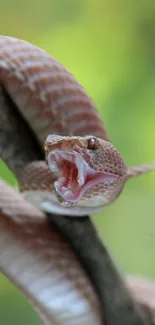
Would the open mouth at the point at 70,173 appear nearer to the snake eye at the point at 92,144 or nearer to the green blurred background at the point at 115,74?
the snake eye at the point at 92,144

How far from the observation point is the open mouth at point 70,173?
36 centimetres

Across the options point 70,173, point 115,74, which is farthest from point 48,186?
point 115,74

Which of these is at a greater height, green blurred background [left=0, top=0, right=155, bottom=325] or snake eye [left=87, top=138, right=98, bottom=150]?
snake eye [left=87, top=138, right=98, bottom=150]

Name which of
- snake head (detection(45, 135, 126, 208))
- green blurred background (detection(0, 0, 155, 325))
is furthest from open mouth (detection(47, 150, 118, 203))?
green blurred background (detection(0, 0, 155, 325))

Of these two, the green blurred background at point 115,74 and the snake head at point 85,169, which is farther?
the green blurred background at point 115,74

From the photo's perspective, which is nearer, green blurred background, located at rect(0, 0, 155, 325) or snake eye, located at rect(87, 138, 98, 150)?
snake eye, located at rect(87, 138, 98, 150)

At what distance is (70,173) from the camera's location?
0.37m

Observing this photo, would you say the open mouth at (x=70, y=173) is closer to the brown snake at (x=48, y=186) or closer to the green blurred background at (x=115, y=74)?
the brown snake at (x=48, y=186)

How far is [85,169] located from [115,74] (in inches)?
34.5

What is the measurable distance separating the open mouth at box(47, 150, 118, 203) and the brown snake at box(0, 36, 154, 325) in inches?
1.0

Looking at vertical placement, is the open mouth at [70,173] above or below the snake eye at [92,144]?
below

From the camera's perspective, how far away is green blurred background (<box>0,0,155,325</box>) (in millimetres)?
1088

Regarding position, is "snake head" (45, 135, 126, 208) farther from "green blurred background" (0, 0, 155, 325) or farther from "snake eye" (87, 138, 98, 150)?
"green blurred background" (0, 0, 155, 325)

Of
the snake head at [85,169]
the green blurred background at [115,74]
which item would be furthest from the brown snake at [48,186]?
the green blurred background at [115,74]
